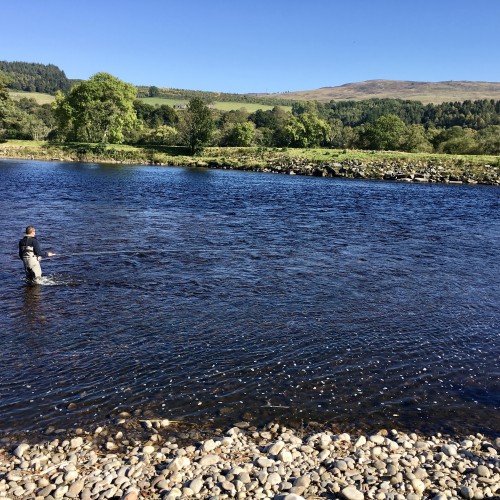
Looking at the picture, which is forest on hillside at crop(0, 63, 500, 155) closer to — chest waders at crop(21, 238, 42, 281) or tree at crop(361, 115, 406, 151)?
tree at crop(361, 115, 406, 151)

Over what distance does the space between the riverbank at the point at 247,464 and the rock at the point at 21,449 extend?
0.10 ft

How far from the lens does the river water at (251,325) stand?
10.4 metres

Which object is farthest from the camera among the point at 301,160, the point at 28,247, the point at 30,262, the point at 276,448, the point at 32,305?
the point at 301,160

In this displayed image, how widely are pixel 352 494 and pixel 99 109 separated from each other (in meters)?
104

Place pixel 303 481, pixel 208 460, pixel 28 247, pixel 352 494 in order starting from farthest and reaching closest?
pixel 28 247 < pixel 208 460 < pixel 303 481 < pixel 352 494

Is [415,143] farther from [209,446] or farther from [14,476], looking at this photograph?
[14,476]

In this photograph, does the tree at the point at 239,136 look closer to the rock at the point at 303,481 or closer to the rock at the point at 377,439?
the rock at the point at 377,439

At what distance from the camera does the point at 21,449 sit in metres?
8.41

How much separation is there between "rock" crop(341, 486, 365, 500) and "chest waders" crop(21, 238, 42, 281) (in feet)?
47.2

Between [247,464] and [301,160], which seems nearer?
[247,464]

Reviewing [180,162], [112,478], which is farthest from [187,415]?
[180,162]

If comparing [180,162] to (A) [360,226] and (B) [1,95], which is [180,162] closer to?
(B) [1,95]

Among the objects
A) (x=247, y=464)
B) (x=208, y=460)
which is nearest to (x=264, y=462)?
(x=247, y=464)

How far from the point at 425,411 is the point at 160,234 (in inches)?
802
